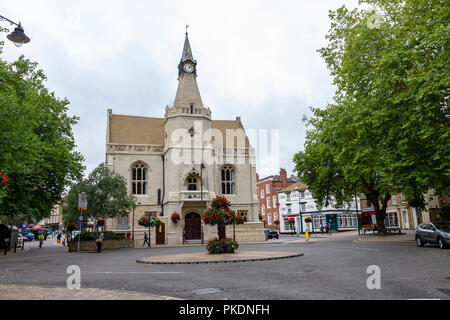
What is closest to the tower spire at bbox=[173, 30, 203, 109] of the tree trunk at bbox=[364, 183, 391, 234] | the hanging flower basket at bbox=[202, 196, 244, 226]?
the tree trunk at bbox=[364, 183, 391, 234]

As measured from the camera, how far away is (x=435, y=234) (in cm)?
1914

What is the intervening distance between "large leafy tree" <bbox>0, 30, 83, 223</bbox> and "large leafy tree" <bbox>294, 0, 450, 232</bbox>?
18.3 m

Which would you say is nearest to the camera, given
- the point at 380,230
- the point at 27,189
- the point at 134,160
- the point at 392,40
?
the point at 392,40

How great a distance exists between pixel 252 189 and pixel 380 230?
16.1 metres

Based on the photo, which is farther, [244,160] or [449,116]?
[244,160]

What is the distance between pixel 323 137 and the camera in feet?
91.3

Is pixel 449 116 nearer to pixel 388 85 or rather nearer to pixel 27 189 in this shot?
pixel 388 85

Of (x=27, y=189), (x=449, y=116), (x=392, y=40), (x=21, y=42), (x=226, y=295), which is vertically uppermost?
(x=392, y=40)

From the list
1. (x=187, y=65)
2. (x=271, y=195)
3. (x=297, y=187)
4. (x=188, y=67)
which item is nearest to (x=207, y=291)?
(x=188, y=67)

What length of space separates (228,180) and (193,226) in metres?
8.49

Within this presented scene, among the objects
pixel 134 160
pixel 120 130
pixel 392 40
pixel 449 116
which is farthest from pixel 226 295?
pixel 120 130

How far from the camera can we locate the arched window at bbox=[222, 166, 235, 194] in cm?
4447

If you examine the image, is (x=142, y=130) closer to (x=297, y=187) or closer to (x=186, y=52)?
(x=186, y=52)

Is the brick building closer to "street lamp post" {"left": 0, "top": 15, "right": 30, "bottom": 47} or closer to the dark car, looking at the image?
the dark car
